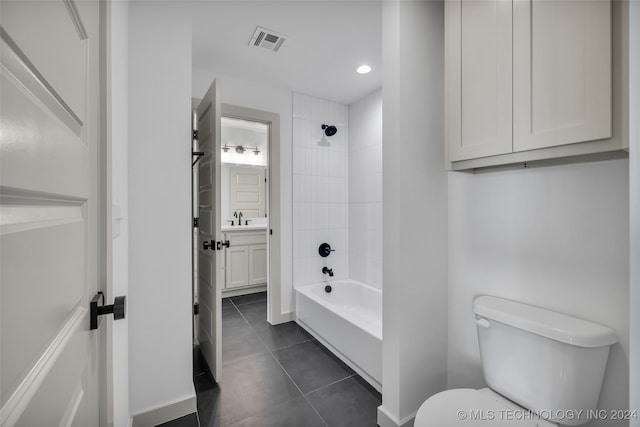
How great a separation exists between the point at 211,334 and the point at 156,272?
0.69 meters

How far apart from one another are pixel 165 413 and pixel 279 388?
67 cm

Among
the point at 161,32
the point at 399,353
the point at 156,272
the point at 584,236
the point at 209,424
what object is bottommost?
the point at 209,424

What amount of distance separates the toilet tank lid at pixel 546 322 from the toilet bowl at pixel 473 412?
326mm

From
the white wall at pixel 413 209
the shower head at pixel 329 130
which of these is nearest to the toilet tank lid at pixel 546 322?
the white wall at pixel 413 209

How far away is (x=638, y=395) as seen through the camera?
468 mm

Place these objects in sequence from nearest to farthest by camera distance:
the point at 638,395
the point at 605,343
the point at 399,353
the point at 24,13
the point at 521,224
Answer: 1. the point at 24,13
2. the point at 638,395
3. the point at 605,343
4. the point at 521,224
5. the point at 399,353

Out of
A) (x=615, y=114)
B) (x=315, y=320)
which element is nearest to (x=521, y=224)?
(x=615, y=114)

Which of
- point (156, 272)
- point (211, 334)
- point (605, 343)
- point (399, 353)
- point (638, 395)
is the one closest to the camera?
point (638, 395)

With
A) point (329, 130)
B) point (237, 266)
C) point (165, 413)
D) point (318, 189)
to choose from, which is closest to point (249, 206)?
point (237, 266)

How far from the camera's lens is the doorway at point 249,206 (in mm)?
2801

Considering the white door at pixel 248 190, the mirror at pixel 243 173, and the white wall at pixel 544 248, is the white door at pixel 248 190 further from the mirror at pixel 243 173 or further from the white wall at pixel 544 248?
the white wall at pixel 544 248

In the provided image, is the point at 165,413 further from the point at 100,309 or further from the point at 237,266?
the point at 237,266

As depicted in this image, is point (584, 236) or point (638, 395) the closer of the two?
point (638, 395)

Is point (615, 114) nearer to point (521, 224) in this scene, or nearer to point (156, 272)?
point (521, 224)
